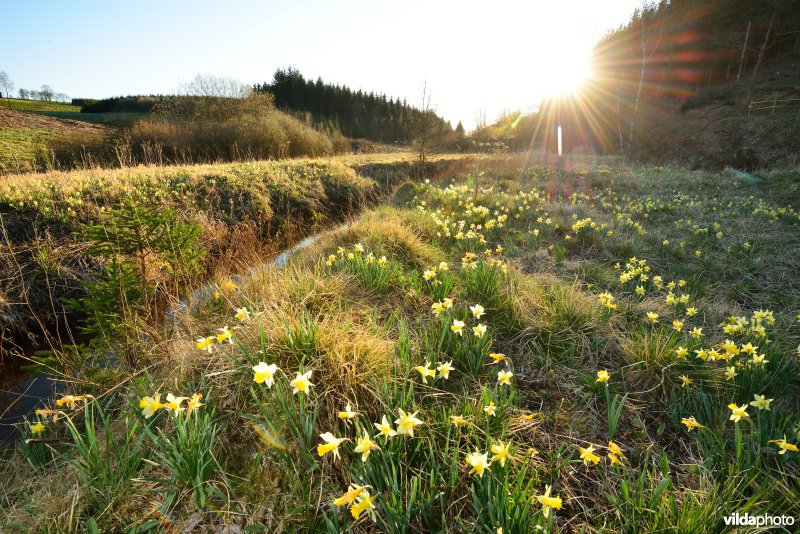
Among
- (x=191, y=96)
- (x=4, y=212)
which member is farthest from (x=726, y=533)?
(x=191, y=96)

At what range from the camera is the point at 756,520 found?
1.42 m

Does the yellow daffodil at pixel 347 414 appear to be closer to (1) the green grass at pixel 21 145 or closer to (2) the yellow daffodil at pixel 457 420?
(2) the yellow daffodil at pixel 457 420

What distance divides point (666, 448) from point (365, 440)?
6.19 feet

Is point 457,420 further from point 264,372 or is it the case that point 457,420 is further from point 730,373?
point 730,373

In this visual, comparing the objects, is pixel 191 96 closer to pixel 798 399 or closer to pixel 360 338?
pixel 360 338

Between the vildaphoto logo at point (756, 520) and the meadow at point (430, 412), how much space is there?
0.05 metres

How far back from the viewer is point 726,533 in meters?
1.39

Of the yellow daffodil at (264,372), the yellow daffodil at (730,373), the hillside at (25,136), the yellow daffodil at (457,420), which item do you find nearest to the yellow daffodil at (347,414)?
the yellow daffodil at (264,372)

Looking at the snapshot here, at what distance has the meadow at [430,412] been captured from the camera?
154 cm

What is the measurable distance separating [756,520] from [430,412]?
1484 mm

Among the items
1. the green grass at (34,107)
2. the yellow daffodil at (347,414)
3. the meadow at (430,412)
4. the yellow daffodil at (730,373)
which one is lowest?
the meadow at (430,412)

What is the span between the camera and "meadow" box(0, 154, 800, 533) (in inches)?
60.4

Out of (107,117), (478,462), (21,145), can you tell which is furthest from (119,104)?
(478,462)

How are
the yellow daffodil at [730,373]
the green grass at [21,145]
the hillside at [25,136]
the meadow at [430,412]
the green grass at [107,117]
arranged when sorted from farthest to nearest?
the green grass at [107,117]
the hillside at [25,136]
the green grass at [21,145]
the yellow daffodil at [730,373]
the meadow at [430,412]
